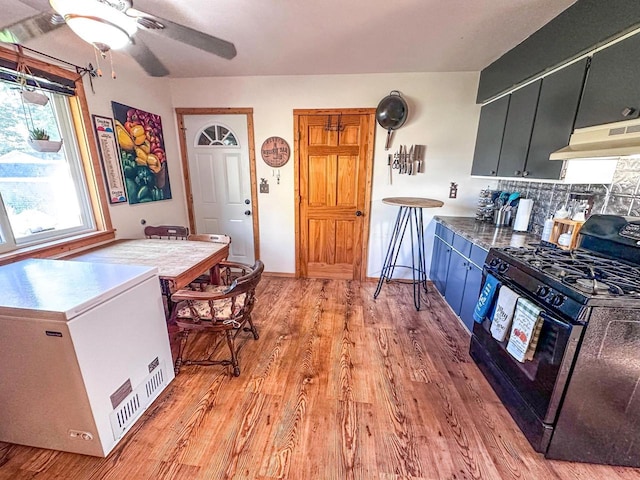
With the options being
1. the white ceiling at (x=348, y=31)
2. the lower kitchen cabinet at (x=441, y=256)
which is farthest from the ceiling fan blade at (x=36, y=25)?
the lower kitchen cabinet at (x=441, y=256)

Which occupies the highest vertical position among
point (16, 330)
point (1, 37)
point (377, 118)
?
point (1, 37)

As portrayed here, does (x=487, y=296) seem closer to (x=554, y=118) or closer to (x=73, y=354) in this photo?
(x=554, y=118)

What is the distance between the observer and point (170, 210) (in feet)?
10.9

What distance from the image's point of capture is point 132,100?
2.73 meters

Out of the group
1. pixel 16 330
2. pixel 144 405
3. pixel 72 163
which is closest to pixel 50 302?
pixel 16 330

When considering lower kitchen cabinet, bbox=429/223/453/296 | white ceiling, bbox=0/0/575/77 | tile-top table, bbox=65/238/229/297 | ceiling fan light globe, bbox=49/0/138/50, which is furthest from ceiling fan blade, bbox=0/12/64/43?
lower kitchen cabinet, bbox=429/223/453/296

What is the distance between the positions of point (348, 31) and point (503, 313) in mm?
2269

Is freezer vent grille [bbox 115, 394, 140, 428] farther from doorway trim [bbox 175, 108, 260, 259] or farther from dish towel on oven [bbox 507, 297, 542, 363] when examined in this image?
doorway trim [bbox 175, 108, 260, 259]

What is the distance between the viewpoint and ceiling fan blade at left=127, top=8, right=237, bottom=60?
1.28 meters

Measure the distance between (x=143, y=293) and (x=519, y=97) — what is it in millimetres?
3213

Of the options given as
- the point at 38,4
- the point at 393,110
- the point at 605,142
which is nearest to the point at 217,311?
the point at 38,4

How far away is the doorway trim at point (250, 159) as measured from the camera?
3.26 m

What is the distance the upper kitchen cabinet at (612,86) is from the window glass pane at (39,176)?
3625mm

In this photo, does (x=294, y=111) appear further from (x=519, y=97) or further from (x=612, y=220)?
(x=612, y=220)
